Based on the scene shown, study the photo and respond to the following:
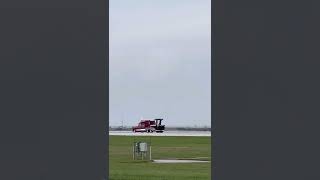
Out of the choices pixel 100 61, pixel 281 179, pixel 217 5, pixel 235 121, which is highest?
pixel 217 5

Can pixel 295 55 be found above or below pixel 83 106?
above

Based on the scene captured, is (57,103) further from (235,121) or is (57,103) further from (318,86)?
(318,86)

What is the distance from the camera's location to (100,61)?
24.5ft

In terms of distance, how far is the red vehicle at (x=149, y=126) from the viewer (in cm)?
5138

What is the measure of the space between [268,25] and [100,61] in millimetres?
2036

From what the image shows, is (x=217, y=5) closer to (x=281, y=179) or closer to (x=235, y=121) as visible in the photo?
(x=235, y=121)

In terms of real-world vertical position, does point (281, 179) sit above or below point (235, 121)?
below

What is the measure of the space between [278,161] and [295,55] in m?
1.23

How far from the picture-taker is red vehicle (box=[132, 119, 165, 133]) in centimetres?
5138

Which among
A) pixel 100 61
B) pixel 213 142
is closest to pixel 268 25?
pixel 213 142

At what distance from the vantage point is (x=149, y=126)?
5228cm

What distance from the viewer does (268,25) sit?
711cm

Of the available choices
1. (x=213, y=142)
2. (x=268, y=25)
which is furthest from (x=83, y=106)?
(x=268, y=25)

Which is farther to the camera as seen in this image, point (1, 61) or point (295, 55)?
point (1, 61)
